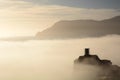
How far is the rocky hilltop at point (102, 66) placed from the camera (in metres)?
14.9

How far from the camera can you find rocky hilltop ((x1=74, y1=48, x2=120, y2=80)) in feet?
48.7

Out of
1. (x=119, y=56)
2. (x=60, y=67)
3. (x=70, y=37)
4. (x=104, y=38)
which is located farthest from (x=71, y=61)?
(x=119, y=56)

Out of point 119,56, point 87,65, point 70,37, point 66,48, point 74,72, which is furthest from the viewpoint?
point 66,48

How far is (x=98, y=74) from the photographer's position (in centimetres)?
1608

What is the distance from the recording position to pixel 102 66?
51.3ft

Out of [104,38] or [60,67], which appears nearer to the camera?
[104,38]

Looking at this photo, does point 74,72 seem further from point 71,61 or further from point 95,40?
point 95,40

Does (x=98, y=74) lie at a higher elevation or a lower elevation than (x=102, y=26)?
lower

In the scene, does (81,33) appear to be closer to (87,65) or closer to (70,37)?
(70,37)

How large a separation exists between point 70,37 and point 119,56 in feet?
10.2

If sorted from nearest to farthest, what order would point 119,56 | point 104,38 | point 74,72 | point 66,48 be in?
1. point 119,56
2. point 104,38
3. point 74,72
4. point 66,48

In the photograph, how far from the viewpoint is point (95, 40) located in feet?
45.2

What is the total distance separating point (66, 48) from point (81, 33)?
13.8 ft

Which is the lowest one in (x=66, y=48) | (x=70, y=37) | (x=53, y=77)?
(x=53, y=77)
